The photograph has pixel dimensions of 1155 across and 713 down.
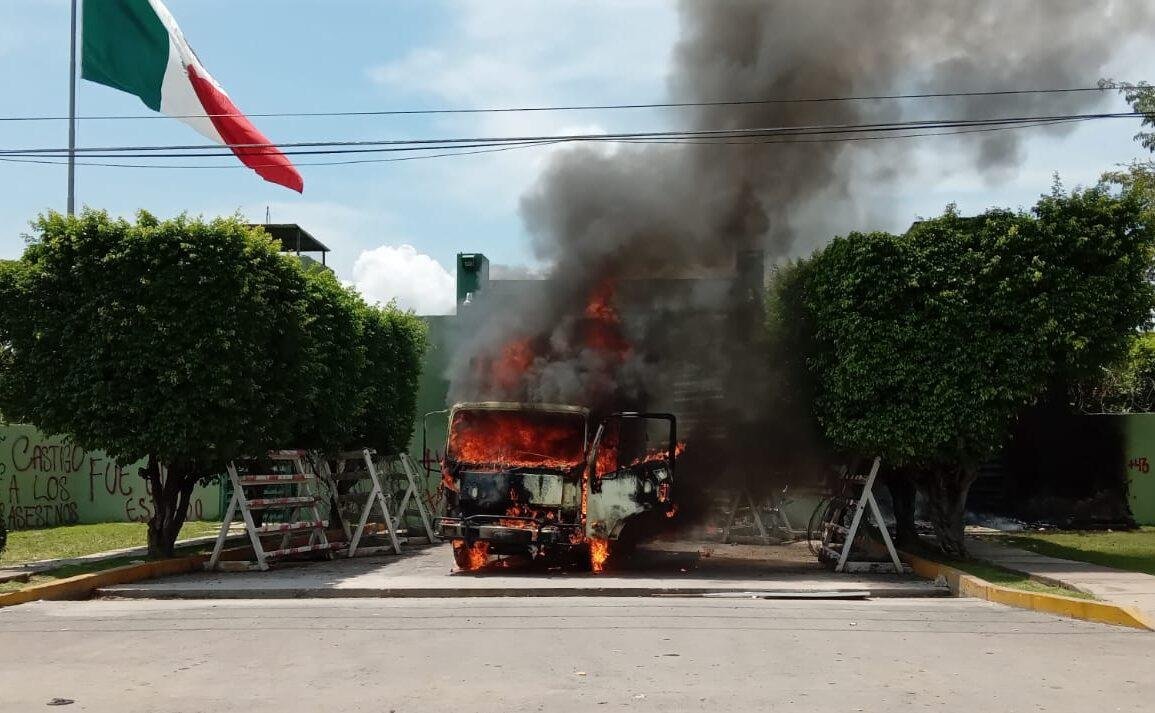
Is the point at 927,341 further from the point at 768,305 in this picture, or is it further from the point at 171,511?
the point at 171,511

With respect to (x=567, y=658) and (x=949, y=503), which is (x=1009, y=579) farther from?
(x=567, y=658)

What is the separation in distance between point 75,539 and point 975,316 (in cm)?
1490

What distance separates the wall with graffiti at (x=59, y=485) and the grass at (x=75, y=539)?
424mm

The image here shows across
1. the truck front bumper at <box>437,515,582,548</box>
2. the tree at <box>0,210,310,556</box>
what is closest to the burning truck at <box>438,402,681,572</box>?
the truck front bumper at <box>437,515,582,548</box>

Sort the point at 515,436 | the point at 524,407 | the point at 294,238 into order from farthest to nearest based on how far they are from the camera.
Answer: the point at 294,238
the point at 524,407
the point at 515,436

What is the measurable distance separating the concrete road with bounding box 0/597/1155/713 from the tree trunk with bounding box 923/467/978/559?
3.84m

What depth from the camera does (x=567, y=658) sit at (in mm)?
7715

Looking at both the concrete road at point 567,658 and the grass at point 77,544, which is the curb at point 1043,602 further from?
the grass at point 77,544

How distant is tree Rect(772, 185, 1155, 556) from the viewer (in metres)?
13.5

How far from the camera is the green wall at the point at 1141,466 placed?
21047 mm

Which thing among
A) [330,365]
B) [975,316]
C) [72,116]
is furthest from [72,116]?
[975,316]

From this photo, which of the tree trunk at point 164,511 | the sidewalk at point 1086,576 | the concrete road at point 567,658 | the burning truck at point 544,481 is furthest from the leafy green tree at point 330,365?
the sidewalk at point 1086,576

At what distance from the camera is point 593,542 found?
538 inches

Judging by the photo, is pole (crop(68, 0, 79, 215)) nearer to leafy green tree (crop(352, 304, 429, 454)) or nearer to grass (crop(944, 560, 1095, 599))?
leafy green tree (crop(352, 304, 429, 454))
